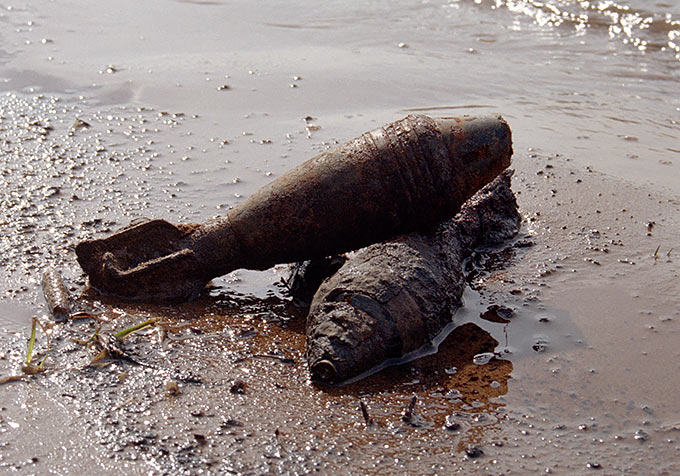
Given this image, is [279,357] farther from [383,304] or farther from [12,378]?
[12,378]

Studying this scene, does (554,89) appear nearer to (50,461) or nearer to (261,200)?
(261,200)

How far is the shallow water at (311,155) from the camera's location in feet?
10.1

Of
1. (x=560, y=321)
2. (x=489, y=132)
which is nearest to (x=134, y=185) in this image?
(x=489, y=132)

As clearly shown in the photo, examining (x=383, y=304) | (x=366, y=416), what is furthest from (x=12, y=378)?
(x=383, y=304)

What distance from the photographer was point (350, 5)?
36.8ft

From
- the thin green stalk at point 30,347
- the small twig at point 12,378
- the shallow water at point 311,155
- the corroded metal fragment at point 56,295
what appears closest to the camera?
the shallow water at point 311,155

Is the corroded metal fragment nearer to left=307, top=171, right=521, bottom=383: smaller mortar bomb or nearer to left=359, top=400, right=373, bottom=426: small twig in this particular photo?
left=307, top=171, right=521, bottom=383: smaller mortar bomb

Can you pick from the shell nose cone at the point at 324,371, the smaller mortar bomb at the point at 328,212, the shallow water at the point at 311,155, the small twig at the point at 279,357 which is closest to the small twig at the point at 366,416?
the shallow water at the point at 311,155

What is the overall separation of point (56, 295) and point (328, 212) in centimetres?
150

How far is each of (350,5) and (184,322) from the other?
8287 mm

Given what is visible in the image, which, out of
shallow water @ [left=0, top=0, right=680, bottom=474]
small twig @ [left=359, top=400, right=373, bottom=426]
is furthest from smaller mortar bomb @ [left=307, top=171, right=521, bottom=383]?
small twig @ [left=359, top=400, right=373, bottom=426]

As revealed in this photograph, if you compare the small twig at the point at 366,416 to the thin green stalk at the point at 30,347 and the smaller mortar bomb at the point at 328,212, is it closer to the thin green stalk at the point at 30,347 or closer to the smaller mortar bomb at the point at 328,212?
the smaller mortar bomb at the point at 328,212

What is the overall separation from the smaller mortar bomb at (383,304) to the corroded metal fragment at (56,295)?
1.30 m

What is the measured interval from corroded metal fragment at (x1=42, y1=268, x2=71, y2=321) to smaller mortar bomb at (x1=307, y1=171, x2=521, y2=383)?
1296mm
